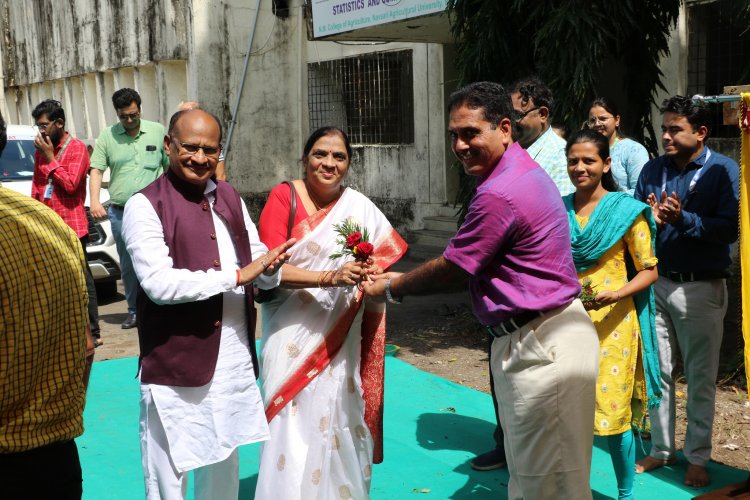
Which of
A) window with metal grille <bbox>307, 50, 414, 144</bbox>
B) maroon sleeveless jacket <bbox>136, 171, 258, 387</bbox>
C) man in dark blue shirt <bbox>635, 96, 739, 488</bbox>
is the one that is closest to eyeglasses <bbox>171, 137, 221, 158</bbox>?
maroon sleeveless jacket <bbox>136, 171, 258, 387</bbox>

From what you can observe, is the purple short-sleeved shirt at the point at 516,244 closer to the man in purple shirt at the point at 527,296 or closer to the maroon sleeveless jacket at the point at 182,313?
the man in purple shirt at the point at 527,296

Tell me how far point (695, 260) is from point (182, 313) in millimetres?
2795

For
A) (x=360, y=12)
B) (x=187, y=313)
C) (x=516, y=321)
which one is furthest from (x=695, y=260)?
(x=360, y=12)

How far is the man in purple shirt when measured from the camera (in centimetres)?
311

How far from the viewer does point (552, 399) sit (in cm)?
Answer: 320

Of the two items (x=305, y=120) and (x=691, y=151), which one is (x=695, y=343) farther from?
(x=305, y=120)

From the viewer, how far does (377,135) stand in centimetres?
1449

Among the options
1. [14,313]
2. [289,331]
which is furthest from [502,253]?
[14,313]

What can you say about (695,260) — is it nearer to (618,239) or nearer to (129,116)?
(618,239)

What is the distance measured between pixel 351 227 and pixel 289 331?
57 centimetres

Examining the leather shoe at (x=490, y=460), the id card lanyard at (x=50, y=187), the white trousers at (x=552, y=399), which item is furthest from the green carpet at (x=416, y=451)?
the id card lanyard at (x=50, y=187)

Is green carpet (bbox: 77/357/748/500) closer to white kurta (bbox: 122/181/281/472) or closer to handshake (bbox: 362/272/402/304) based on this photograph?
white kurta (bbox: 122/181/281/472)

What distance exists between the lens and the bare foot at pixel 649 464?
4758 millimetres

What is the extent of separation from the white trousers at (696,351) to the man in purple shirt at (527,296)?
1.57m
